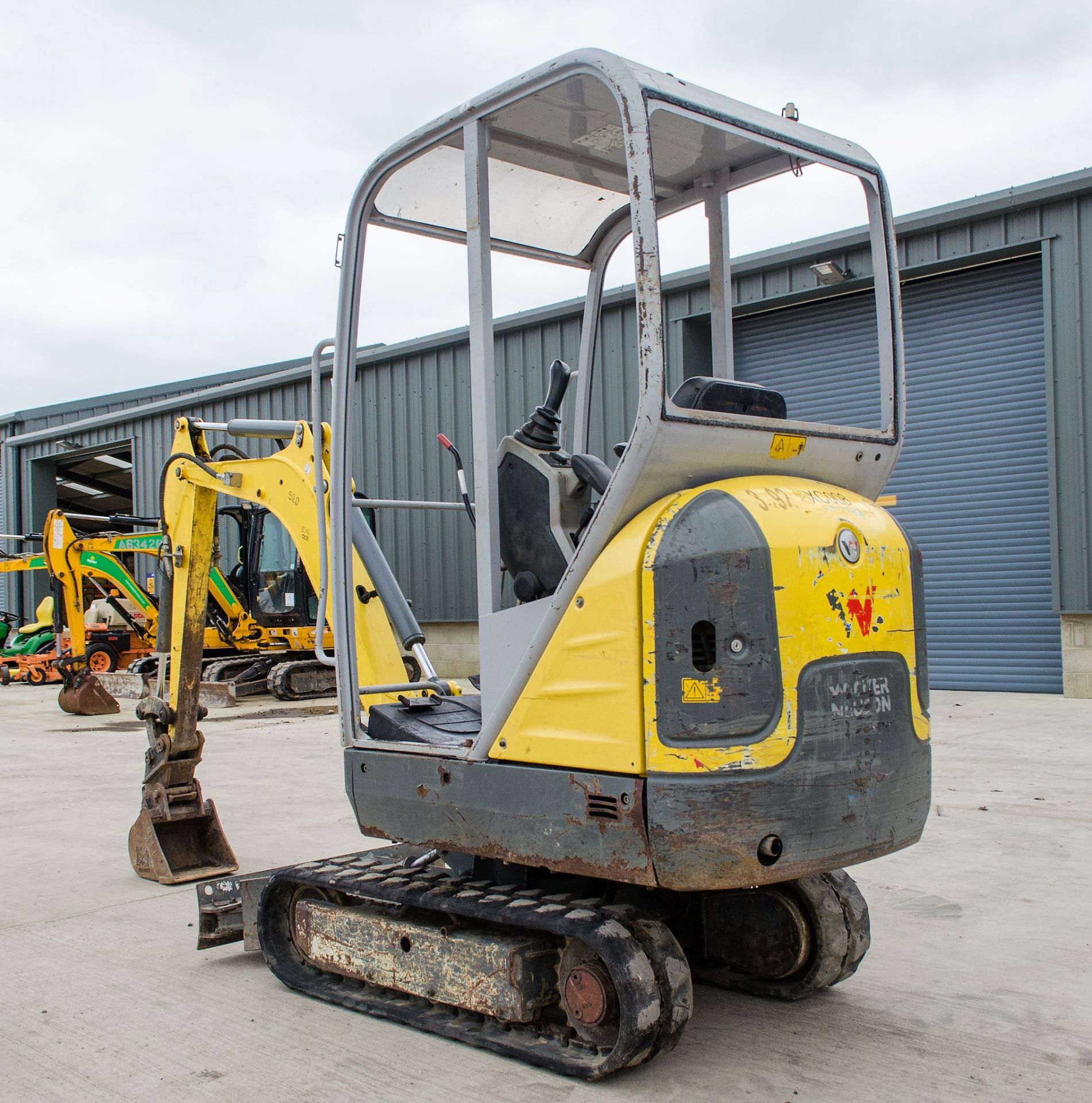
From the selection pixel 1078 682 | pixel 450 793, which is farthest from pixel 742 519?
pixel 1078 682

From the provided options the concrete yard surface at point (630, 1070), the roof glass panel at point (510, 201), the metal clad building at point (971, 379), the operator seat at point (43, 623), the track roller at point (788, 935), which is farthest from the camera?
the operator seat at point (43, 623)

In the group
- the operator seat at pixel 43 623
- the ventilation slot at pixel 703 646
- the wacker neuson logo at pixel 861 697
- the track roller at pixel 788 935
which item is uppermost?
the ventilation slot at pixel 703 646

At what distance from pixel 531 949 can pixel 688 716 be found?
908mm

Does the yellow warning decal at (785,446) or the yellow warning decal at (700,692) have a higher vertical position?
the yellow warning decal at (785,446)

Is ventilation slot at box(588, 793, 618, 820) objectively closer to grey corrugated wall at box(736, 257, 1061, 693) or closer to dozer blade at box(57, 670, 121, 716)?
grey corrugated wall at box(736, 257, 1061, 693)

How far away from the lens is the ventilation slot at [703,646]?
2912 mm

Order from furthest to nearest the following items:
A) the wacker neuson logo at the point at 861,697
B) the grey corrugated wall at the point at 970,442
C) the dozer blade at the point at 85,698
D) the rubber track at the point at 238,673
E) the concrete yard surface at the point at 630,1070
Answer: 1. the rubber track at the point at 238,673
2. the dozer blade at the point at 85,698
3. the grey corrugated wall at the point at 970,442
4. the concrete yard surface at the point at 630,1070
5. the wacker neuson logo at the point at 861,697

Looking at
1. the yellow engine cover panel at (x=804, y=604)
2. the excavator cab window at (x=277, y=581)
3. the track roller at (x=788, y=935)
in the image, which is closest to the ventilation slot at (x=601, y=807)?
the yellow engine cover panel at (x=804, y=604)

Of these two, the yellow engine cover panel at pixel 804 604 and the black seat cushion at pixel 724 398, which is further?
the black seat cushion at pixel 724 398

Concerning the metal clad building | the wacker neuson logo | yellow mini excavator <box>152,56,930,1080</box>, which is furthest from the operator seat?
the wacker neuson logo

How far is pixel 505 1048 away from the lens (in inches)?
131

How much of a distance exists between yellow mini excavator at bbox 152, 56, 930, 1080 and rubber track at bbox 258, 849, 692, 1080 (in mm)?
11

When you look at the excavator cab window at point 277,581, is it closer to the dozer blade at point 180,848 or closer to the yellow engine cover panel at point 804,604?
the dozer blade at point 180,848

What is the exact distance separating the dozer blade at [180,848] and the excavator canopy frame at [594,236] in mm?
2270
